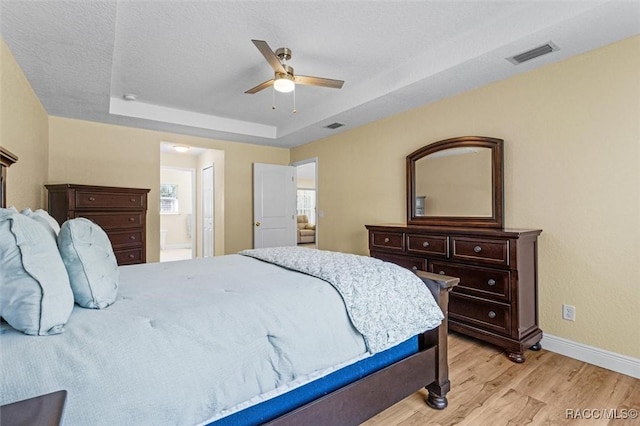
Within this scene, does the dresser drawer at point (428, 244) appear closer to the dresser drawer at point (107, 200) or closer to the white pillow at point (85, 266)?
the white pillow at point (85, 266)

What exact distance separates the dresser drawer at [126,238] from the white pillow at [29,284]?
287 centimetres

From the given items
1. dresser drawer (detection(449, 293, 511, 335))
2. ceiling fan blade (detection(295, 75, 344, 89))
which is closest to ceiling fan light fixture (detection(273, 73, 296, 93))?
ceiling fan blade (detection(295, 75, 344, 89))

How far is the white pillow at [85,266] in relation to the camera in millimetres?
1183

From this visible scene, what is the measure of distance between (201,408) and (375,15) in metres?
2.58

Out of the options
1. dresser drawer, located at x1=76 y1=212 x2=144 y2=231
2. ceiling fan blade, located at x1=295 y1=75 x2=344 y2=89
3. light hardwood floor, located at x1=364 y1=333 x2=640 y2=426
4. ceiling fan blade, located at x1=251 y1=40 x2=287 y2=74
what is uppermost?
ceiling fan blade, located at x1=251 y1=40 x2=287 y2=74

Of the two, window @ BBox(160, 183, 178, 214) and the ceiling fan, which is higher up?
the ceiling fan

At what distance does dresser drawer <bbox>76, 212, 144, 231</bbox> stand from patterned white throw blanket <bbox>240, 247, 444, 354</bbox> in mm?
2685

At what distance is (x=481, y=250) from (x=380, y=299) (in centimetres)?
140

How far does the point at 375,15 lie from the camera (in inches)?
92.5

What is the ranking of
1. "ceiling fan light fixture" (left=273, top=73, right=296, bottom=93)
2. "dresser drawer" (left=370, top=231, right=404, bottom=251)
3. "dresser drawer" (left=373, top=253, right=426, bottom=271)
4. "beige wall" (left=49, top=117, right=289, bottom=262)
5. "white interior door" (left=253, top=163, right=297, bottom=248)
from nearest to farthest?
"ceiling fan light fixture" (left=273, top=73, right=296, bottom=93), "dresser drawer" (left=373, top=253, right=426, bottom=271), "dresser drawer" (left=370, top=231, right=404, bottom=251), "beige wall" (left=49, top=117, right=289, bottom=262), "white interior door" (left=253, top=163, right=297, bottom=248)

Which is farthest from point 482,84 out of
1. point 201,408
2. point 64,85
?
point 64,85

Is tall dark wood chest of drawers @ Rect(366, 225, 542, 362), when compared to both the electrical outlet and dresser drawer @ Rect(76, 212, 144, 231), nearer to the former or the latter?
the electrical outlet

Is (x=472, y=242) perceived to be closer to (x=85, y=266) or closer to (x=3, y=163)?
(x=85, y=266)

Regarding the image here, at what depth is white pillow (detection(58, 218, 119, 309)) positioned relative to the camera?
118cm
